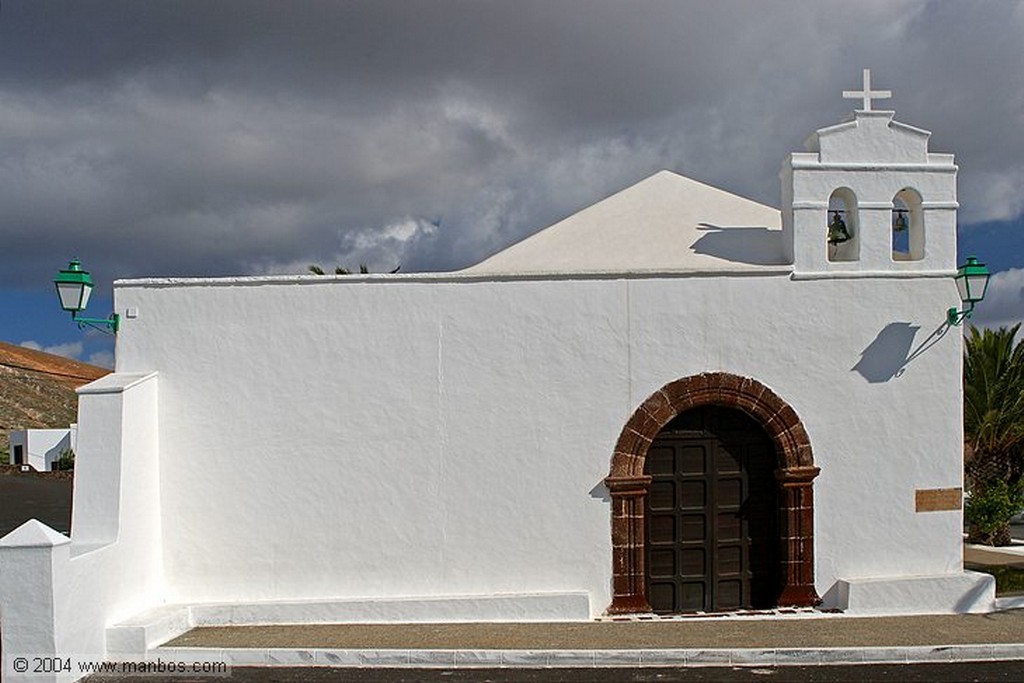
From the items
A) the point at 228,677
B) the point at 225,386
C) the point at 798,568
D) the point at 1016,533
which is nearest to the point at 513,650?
the point at 228,677

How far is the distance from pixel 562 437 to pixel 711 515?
168 centimetres

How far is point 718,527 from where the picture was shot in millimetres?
9219

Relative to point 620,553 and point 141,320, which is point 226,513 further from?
point 620,553

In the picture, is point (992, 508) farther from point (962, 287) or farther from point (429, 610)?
point (429, 610)

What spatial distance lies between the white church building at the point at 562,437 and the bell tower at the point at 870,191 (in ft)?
0.13


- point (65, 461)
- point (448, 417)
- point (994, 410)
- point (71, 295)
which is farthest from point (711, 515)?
point (65, 461)

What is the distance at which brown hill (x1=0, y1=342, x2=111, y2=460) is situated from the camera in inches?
1161

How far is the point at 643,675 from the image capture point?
24.2 ft

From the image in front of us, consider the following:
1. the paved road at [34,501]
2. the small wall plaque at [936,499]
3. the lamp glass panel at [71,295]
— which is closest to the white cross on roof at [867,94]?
the small wall plaque at [936,499]

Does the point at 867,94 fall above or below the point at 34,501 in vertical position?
above

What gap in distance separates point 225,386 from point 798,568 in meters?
5.88

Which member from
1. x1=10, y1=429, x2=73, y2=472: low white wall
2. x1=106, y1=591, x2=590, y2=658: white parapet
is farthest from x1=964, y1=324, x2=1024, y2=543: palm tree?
x1=10, y1=429, x2=73, y2=472: low white wall

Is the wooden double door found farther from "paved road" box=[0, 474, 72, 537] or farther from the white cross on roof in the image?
"paved road" box=[0, 474, 72, 537]

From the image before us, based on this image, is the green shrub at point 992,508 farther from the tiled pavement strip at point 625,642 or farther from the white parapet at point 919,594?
the tiled pavement strip at point 625,642
